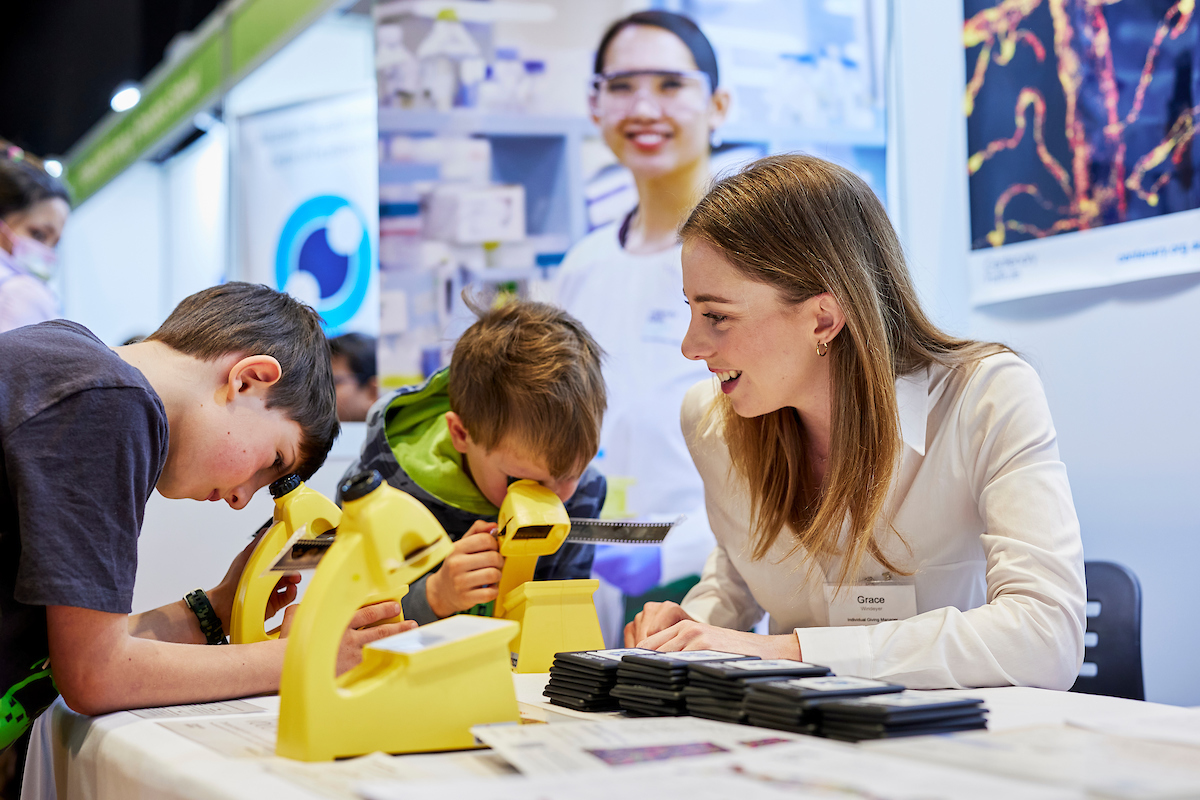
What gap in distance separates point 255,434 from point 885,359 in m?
1.02

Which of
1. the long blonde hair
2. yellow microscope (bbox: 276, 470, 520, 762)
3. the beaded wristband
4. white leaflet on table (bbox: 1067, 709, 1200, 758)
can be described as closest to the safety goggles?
the long blonde hair

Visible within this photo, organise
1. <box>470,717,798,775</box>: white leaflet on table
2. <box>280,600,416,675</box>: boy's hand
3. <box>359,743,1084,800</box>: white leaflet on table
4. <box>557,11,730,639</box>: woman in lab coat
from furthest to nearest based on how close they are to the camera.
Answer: <box>557,11,730,639</box>: woman in lab coat, <box>280,600,416,675</box>: boy's hand, <box>470,717,798,775</box>: white leaflet on table, <box>359,743,1084,800</box>: white leaflet on table

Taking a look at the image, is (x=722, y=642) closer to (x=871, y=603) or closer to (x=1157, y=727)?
(x=871, y=603)

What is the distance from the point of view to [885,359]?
5.49 feet

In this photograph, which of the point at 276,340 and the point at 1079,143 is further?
the point at 1079,143

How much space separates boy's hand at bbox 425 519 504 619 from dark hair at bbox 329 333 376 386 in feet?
9.18

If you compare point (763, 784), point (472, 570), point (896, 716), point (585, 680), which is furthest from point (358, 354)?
point (763, 784)

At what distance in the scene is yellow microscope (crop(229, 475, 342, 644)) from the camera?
1.49m

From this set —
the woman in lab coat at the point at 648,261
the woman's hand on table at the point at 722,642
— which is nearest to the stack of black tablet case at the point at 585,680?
the woman's hand on table at the point at 722,642

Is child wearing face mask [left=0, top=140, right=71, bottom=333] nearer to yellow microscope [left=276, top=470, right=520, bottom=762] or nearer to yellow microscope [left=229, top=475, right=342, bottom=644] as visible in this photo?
yellow microscope [left=229, top=475, right=342, bottom=644]

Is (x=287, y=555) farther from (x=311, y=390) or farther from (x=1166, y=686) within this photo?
(x=1166, y=686)

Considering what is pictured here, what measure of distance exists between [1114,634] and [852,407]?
868 millimetres

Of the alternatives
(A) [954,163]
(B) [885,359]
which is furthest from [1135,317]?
(B) [885,359]

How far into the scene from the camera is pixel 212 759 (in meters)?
0.96
